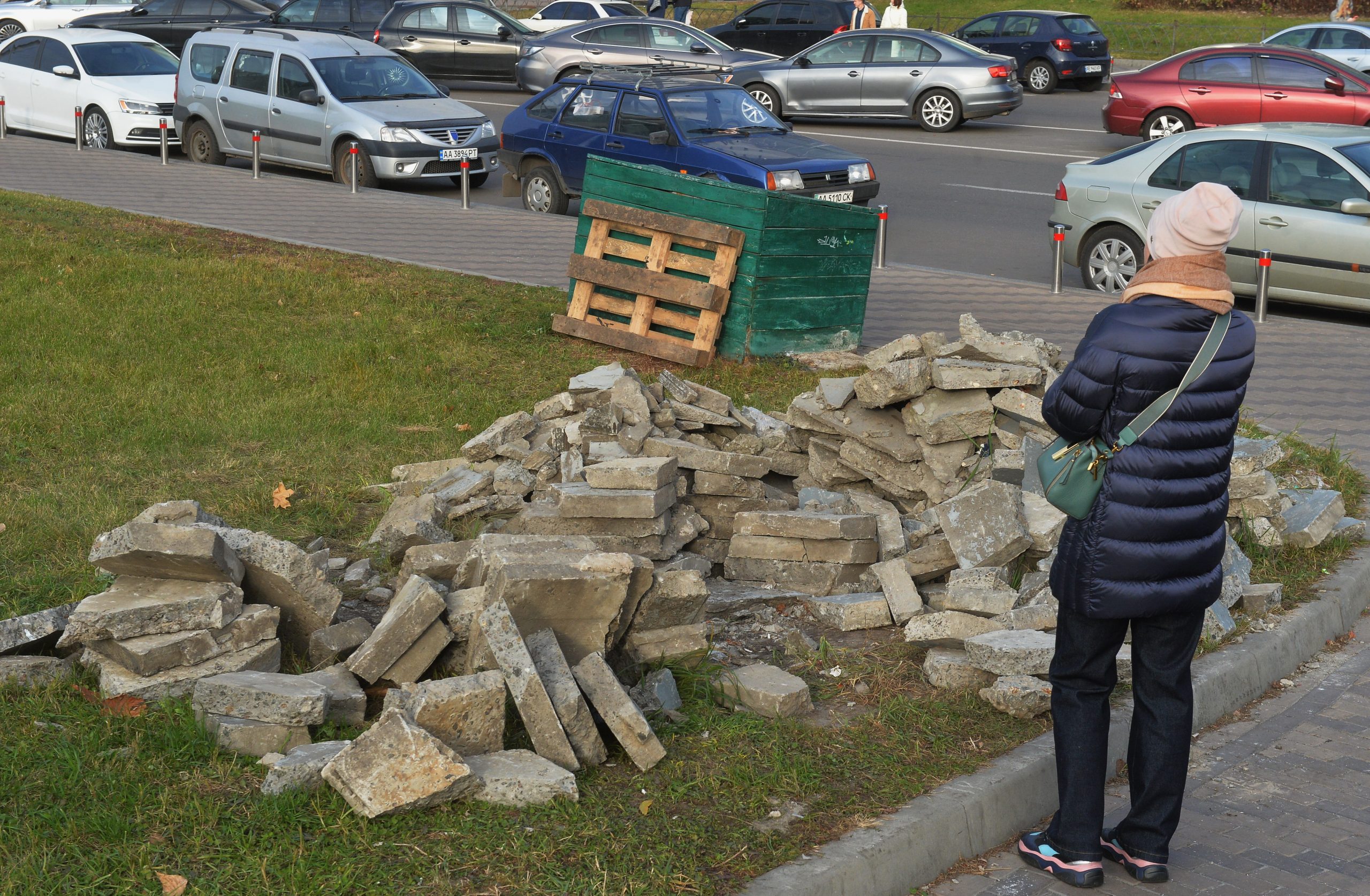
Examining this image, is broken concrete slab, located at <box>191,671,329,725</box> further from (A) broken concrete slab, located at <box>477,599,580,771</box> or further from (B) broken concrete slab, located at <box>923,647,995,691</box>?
(B) broken concrete slab, located at <box>923,647,995,691</box>

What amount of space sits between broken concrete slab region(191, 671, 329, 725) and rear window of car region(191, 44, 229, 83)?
16.0 metres

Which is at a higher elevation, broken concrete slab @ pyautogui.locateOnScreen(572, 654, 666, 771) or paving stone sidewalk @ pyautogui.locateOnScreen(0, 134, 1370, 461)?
paving stone sidewalk @ pyautogui.locateOnScreen(0, 134, 1370, 461)

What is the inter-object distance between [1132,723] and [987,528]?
1.73 meters

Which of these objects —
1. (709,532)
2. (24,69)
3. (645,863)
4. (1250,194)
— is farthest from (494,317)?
(24,69)

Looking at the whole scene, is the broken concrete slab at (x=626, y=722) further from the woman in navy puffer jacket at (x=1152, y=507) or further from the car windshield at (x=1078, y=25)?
the car windshield at (x=1078, y=25)

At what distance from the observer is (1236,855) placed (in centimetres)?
426

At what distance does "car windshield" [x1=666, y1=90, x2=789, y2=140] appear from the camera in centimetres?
1466

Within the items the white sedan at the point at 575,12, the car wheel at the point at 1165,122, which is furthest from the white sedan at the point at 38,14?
the car wheel at the point at 1165,122

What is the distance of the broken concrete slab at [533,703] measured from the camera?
4.25 m

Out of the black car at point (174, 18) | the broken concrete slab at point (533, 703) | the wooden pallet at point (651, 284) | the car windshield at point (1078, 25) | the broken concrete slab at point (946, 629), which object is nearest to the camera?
the broken concrete slab at point (533, 703)

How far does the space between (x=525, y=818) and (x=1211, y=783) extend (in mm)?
2506

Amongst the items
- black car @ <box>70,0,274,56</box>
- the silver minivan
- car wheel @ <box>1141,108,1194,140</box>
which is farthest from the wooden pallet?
black car @ <box>70,0,274,56</box>

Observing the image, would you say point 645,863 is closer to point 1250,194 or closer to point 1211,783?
point 1211,783

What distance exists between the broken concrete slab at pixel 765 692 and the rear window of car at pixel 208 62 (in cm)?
1612
